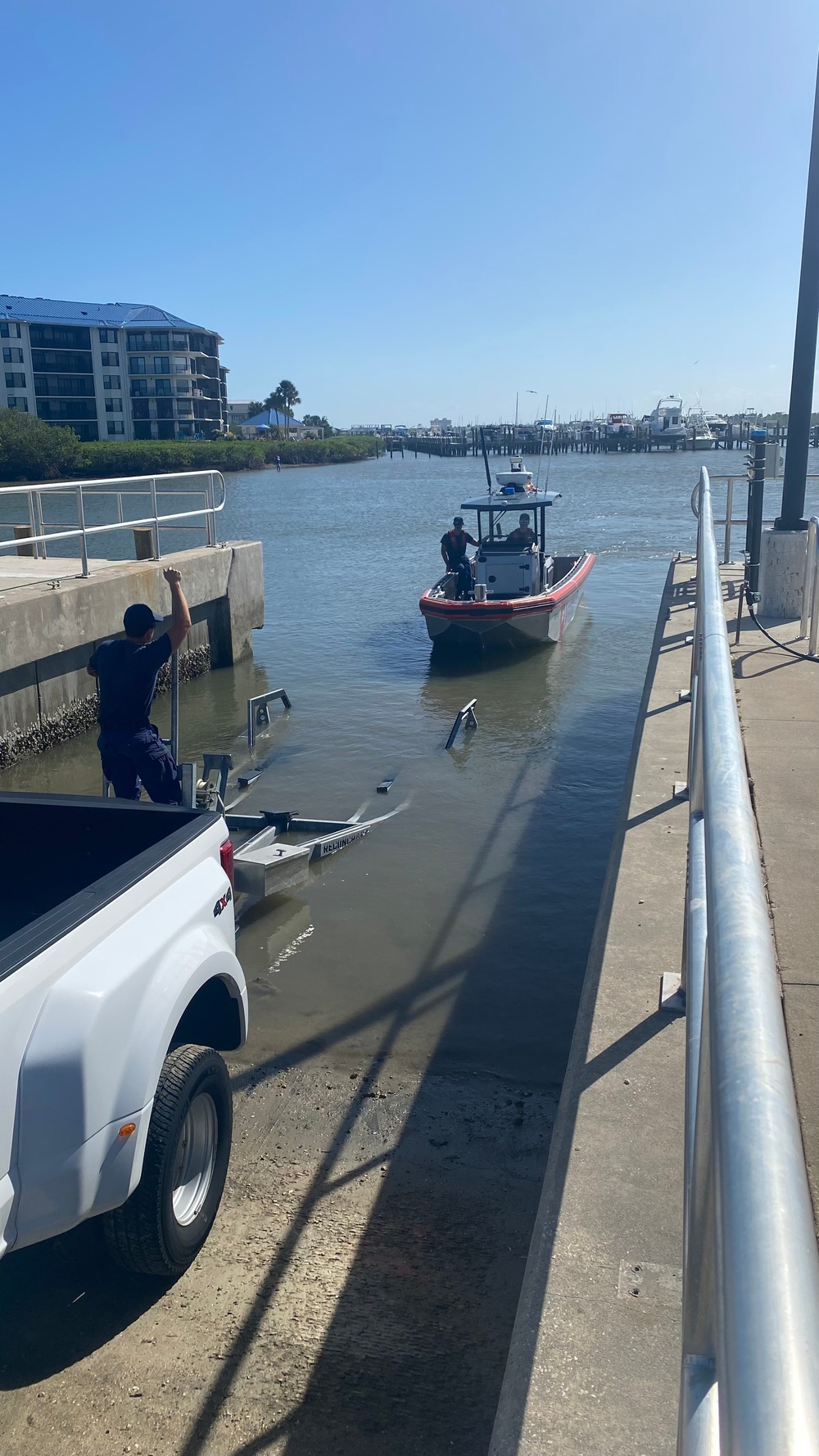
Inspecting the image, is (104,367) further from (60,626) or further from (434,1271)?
(434,1271)

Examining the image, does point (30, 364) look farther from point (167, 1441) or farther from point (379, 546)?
point (167, 1441)

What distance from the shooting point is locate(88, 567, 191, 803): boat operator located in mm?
6492

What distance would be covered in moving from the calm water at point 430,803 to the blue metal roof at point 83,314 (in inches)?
3108

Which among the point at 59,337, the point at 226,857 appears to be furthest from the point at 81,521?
the point at 59,337

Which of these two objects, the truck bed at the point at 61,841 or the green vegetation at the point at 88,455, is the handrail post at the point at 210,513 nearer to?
the truck bed at the point at 61,841

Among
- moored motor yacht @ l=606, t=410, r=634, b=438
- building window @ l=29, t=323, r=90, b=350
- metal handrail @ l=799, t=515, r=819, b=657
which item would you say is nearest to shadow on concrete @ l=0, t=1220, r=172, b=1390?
metal handrail @ l=799, t=515, r=819, b=657

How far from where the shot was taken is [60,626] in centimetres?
1183

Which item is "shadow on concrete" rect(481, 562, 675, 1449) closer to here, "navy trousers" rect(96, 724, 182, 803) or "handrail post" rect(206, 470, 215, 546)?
"navy trousers" rect(96, 724, 182, 803)

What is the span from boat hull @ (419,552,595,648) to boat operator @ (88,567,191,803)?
1014 centimetres

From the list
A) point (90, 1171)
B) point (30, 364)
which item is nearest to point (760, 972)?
point (90, 1171)

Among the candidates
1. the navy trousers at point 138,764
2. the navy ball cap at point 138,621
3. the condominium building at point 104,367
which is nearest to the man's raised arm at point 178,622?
the navy ball cap at point 138,621

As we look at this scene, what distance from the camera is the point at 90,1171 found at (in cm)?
294

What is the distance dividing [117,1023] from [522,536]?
15844mm

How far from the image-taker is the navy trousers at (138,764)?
6707mm
